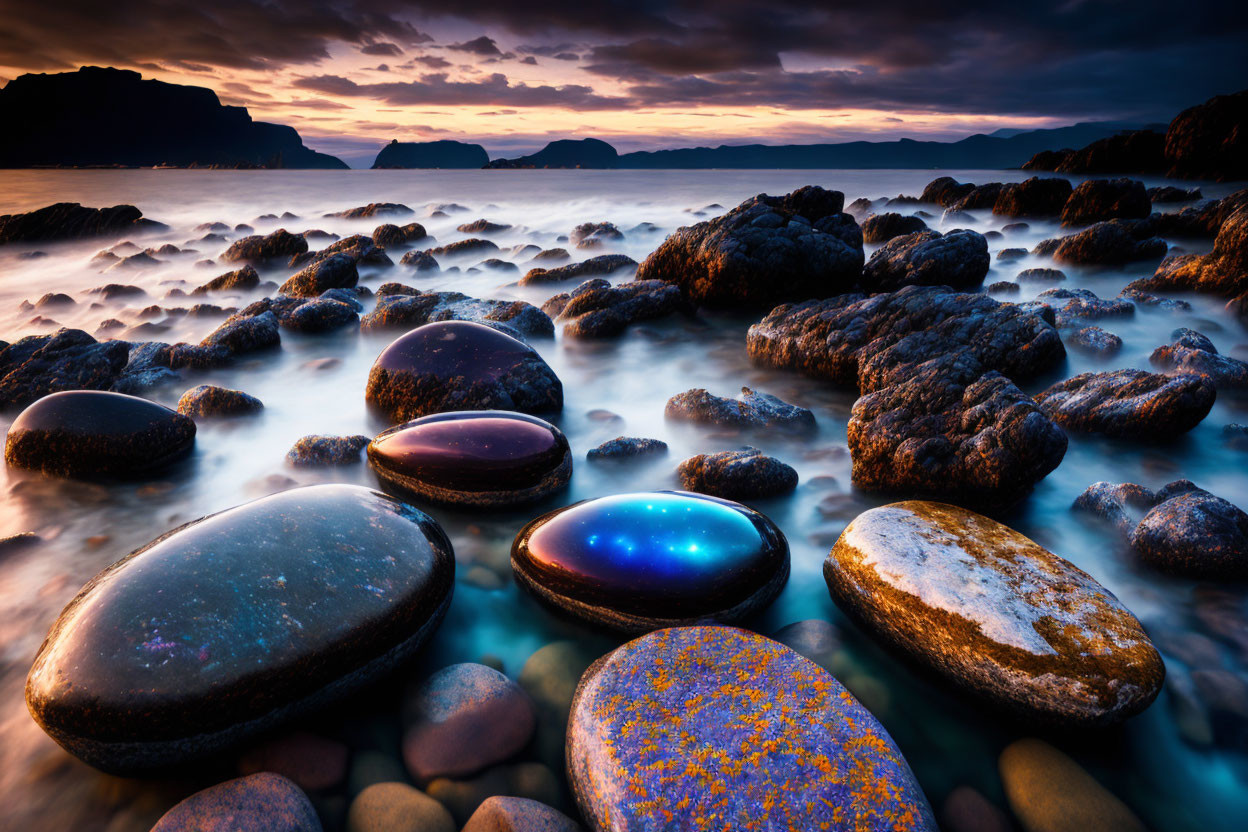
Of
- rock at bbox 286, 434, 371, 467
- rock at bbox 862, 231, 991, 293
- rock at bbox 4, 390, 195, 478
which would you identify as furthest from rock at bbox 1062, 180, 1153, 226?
rock at bbox 4, 390, 195, 478

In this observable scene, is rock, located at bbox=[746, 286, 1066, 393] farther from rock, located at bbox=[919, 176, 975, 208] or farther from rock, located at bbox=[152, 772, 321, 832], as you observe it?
rock, located at bbox=[919, 176, 975, 208]

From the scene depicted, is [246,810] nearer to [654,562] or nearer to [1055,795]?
[654,562]

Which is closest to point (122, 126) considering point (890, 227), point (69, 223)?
point (69, 223)

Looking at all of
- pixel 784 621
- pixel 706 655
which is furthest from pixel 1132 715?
pixel 706 655

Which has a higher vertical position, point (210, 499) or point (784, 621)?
point (784, 621)

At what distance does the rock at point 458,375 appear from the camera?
12.9ft

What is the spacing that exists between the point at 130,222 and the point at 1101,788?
2282 centimetres

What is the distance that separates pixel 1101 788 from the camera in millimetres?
1669

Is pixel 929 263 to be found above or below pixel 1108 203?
below

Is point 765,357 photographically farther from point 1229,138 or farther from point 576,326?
point 1229,138

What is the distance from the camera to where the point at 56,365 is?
4.77 metres

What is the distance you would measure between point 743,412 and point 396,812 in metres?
3.04

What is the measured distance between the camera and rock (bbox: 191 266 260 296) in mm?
8969

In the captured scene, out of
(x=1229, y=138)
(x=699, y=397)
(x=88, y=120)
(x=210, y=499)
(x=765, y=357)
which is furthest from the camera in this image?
(x=88, y=120)
